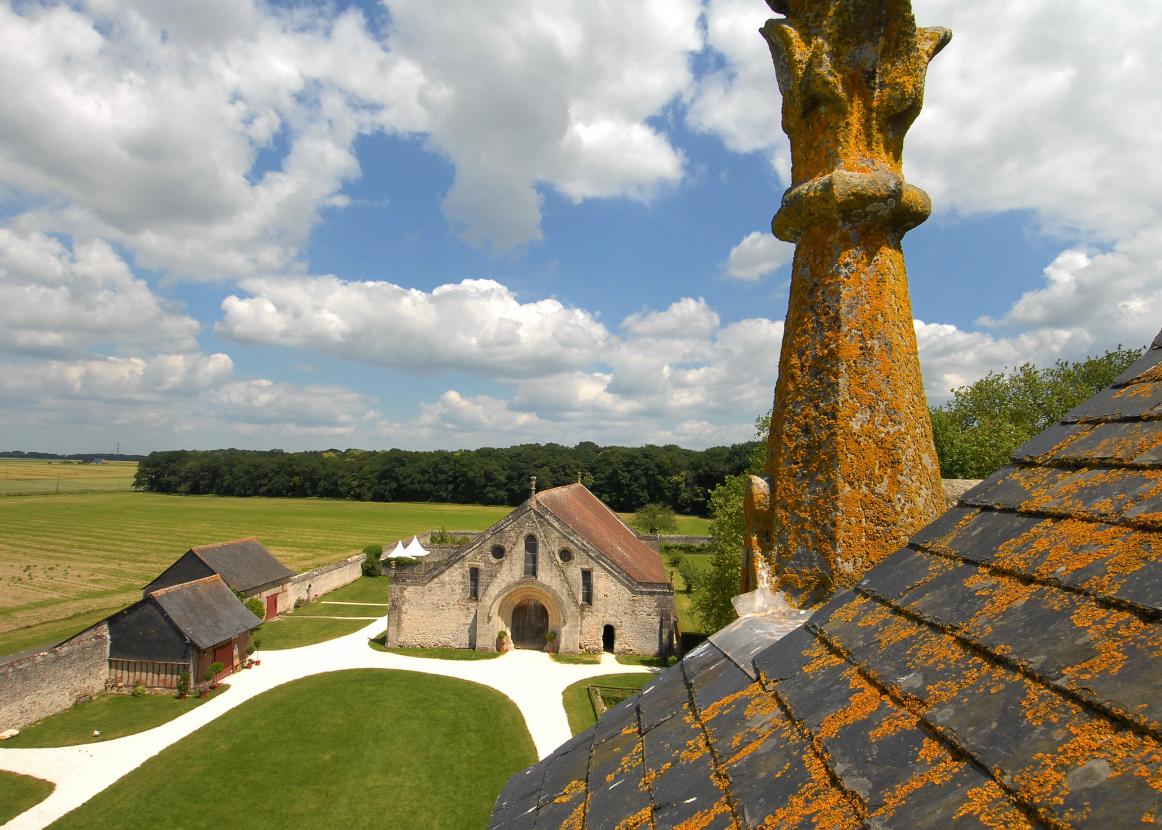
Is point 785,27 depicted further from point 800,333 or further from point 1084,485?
point 1084,485

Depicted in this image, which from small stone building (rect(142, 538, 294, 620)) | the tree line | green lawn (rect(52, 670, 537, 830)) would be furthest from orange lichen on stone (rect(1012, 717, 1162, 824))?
the tree line

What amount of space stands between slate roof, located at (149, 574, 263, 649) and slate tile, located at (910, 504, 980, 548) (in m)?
25.2

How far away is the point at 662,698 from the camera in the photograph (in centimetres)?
346

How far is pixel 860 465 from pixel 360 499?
117410 mm

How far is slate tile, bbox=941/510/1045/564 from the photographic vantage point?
2461mm

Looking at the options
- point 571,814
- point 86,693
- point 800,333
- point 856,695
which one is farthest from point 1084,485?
point 86,693

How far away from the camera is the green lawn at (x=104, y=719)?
59.4 ft

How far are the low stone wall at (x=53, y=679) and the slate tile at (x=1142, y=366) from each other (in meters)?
25.5

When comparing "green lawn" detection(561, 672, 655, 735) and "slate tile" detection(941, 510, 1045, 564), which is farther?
"green lawn" detection(561, 672, 655, 735)

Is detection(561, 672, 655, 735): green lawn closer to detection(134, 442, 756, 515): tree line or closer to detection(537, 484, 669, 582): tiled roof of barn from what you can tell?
detection(537, 484, 669, 582): tiled roof of barn

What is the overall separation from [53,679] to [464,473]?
8639 cm

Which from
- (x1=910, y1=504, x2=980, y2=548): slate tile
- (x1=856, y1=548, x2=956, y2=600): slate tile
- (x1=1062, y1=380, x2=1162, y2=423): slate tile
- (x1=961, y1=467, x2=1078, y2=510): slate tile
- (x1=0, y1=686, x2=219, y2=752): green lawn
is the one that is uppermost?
(x1=1062, y1=380, x2=1162, y2=423): slate tile

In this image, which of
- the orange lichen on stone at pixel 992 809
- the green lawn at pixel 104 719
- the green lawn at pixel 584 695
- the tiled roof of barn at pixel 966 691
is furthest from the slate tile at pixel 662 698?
the green lawn at pixel 104 719

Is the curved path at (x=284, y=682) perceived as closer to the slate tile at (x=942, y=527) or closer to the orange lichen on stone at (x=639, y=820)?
the orange lichen on stone at (x=639, y=820)
